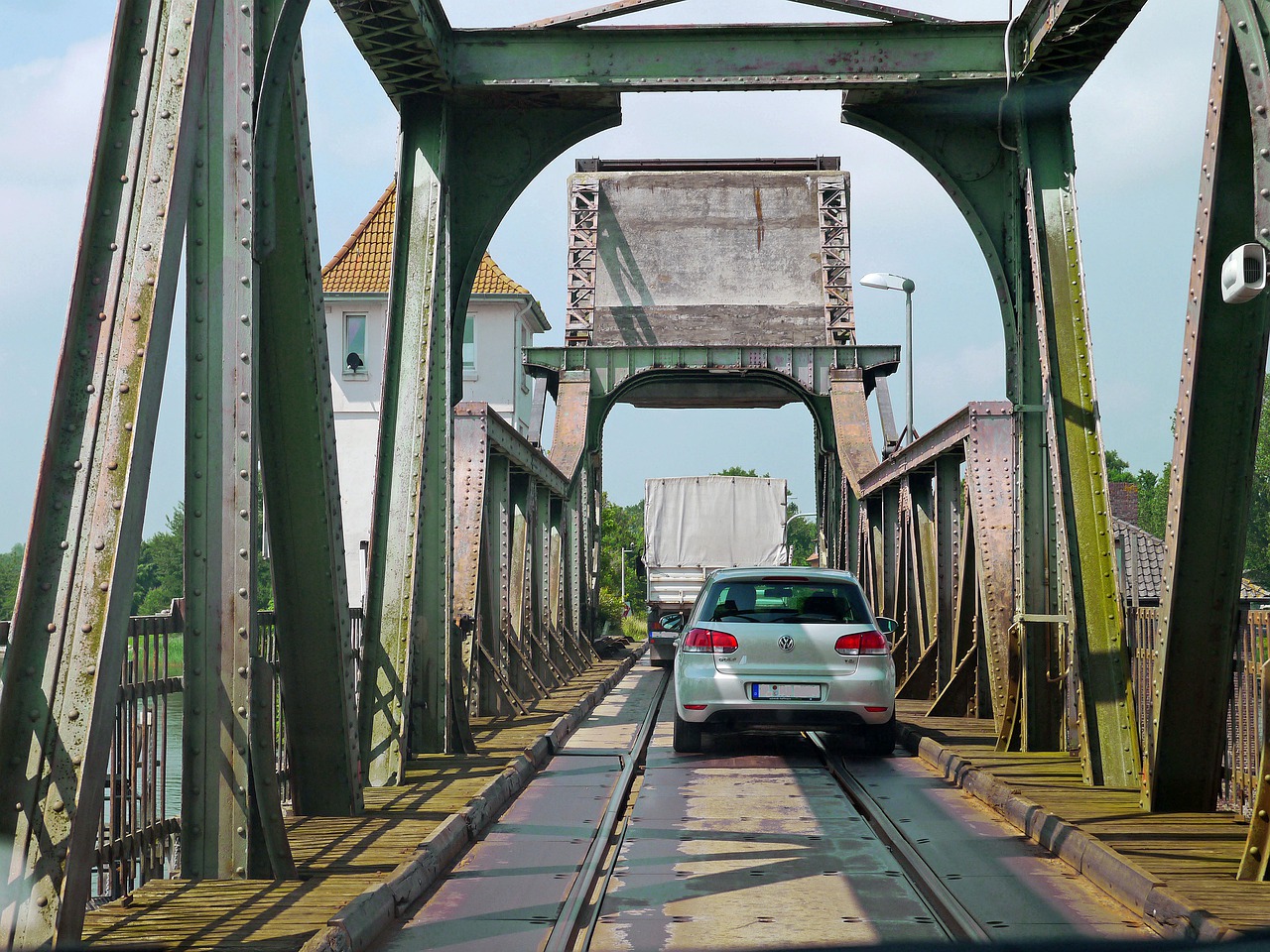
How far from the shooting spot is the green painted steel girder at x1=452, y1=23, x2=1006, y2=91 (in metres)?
11.2

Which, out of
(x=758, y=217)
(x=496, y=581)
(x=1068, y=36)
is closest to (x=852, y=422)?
(x=758, y=217)

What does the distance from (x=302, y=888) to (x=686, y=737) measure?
697 cm

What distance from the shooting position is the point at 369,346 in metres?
46.5

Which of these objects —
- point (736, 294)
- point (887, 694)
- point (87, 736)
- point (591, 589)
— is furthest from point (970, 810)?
point (591, 589)

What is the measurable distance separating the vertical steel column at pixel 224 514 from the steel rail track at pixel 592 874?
1.36 metres

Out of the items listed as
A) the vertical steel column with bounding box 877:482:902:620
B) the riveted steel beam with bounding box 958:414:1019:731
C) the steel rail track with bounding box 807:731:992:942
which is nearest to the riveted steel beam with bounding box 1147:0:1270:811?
the steel rail track with bounding box 807:731:992:942

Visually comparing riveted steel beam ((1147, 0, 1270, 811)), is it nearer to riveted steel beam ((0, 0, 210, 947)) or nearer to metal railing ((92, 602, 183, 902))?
riveted steel beam ((0, 0, 210, 947))

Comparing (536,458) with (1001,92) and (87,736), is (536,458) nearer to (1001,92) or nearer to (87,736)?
(1001,92)

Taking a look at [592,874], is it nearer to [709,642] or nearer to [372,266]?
[709,642]

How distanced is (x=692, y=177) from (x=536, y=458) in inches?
345

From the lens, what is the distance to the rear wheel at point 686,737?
12805 mm

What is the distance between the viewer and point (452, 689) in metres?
11.4

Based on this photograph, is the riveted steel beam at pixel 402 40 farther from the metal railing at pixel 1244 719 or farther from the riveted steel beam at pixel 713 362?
the riveted steel beam at pixel 713 362

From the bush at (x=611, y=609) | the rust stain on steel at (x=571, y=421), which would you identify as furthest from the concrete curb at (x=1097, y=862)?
the bush at (x=611, y=609)
